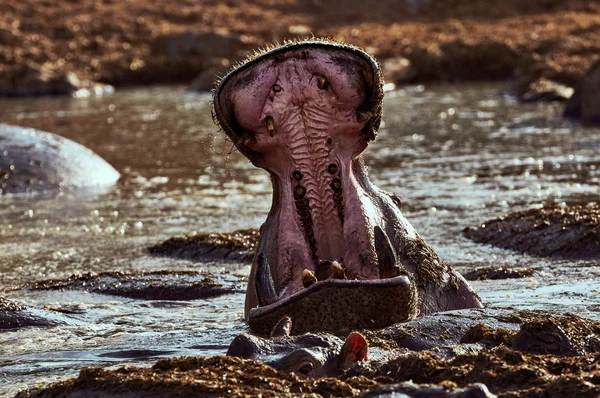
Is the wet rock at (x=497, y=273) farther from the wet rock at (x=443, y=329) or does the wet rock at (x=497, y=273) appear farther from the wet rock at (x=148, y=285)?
the wet rock at (x=443, y=329)

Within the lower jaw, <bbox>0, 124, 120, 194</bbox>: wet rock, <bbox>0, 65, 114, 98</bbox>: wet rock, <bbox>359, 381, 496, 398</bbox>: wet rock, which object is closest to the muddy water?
<bbox>0, 124, 120, 194</bbox>: wet rock

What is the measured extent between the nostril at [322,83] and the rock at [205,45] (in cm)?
2782

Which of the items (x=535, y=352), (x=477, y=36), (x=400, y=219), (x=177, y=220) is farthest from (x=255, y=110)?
(x=477, y=36)

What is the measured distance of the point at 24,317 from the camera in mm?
6250

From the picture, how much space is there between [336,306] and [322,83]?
0.96 m

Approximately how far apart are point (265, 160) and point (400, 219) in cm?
64

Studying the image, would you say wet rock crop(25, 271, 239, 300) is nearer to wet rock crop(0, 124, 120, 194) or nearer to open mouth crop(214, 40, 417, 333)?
open mouth crop(214, 40, 417, 333)

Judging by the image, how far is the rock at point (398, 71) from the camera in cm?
2730

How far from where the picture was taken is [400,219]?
219 inches

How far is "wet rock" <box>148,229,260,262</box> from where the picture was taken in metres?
8.52

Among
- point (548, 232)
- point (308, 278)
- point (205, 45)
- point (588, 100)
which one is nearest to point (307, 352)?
point (308, 278)

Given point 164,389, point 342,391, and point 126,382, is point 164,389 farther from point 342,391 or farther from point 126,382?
point 342,391

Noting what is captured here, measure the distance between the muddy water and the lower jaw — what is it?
0.62m

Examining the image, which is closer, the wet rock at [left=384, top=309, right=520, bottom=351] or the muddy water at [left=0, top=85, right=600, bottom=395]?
the wet rock at [left=384, top=309, right=520, bottom=351]
